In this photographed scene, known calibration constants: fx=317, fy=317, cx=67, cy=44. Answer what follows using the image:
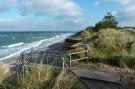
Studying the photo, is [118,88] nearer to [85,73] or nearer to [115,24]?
[85,73]

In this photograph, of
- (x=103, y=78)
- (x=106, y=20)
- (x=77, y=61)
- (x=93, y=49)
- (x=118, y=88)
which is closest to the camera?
(x=118, y=88)

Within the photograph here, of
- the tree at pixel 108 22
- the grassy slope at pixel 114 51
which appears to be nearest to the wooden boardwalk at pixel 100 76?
the grassy slope at pixel 114 51

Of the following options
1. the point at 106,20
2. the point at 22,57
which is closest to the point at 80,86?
the point at 22,57

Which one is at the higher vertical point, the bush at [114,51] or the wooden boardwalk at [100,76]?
the bush at [114,51]

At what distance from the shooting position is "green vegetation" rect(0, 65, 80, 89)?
29.1 feet

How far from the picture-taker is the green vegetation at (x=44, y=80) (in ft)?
29.1

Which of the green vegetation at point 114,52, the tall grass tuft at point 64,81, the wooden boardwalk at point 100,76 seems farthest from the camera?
the green vegetation at point 114,52

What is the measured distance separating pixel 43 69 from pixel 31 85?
28.0 inches

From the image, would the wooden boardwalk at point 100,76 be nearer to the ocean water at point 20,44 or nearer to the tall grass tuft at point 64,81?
the tall grass tuft at point 64,81

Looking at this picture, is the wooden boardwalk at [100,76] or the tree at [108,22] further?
the tree at [108,22]

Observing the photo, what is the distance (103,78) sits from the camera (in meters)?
12.1

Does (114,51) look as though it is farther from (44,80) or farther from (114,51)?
(44,80)

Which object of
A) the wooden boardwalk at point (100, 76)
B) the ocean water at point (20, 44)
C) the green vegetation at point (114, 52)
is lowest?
the ocean water at point (20, 44)

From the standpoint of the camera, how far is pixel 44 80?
906 centimetres
